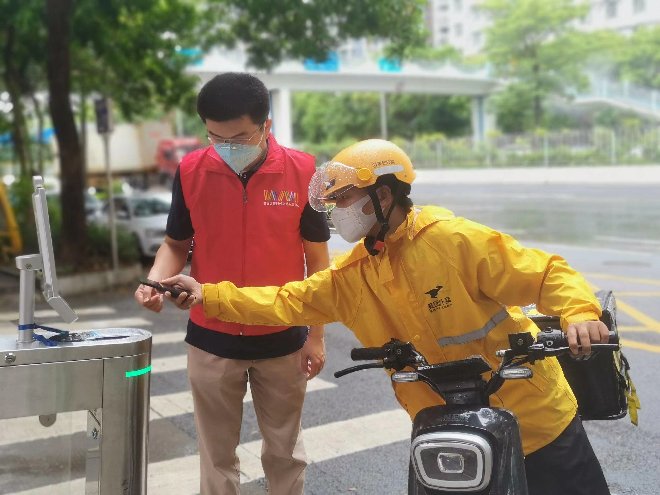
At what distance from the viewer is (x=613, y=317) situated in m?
2.74

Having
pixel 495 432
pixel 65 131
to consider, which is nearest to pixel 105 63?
pixel 65 131

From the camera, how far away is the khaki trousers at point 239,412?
3.06m

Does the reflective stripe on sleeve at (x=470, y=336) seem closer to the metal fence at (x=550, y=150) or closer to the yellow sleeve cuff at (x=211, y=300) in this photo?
the yellow sleeve cuff at (x=211, y=300)

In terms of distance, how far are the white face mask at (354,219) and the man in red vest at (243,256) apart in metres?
0.47

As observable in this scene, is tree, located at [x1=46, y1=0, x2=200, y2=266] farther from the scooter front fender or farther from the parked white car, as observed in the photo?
the scooter front fender

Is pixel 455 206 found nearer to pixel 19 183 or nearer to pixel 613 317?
pixel 19 183

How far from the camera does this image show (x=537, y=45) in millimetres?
47562

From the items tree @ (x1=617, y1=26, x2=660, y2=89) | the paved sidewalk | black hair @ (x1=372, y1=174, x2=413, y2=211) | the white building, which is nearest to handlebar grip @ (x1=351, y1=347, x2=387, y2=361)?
black hair @ (x1=372, y1=174, x2=413, y2=211)

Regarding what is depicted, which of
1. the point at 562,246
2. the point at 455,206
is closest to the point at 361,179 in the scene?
the point at 562,246

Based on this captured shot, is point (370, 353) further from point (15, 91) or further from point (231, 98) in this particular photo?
point (15, 91)

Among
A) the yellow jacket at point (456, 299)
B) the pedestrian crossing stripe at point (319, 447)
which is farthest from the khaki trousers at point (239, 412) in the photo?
the pedestrian crossing stripe at point (319, 447)

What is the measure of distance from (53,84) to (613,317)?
37.6 feet

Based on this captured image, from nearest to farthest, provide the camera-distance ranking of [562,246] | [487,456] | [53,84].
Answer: [487,456] < [53,84] < [562,246]

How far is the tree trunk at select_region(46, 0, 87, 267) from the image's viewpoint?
12.5 metres
